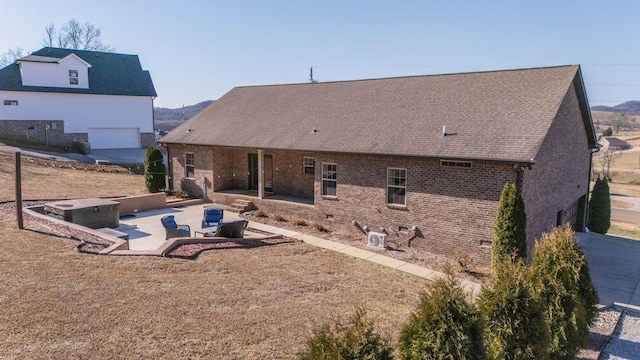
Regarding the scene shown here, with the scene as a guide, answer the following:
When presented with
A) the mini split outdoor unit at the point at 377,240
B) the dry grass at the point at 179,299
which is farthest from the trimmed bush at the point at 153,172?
the mini split outdoor unit at the point at 377,240

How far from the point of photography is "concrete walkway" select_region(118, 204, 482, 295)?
12.7m

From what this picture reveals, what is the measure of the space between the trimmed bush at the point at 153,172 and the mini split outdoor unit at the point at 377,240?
12.9 m

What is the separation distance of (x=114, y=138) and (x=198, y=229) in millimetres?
26959

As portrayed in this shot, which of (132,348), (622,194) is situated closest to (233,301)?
(132,348)

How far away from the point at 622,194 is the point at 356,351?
51916 millimetres

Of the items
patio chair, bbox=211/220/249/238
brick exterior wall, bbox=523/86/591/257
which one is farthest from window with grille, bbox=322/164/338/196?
brick exterior wall, bbox=523/86/591/257

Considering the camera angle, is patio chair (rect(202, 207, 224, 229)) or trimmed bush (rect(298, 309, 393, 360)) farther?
patio chair (rect(202, 207, 224, 229))

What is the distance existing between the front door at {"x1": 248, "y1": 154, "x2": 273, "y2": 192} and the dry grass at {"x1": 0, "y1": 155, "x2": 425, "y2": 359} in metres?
8.43

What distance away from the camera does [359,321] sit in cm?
470

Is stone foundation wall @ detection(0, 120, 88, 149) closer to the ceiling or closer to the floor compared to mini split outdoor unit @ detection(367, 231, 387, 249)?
closer to the ceiling

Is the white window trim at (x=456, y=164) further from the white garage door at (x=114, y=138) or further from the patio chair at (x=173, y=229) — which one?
the white garage door at (x=114, y=138)

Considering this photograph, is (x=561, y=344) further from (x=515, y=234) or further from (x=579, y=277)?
(x=515, y=234)

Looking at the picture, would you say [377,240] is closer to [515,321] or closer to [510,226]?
[510,226]

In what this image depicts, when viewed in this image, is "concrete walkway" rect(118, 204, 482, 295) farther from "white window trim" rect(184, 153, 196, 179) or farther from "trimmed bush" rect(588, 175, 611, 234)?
"trimmed bush" rect(588, 175, 611, 234)
